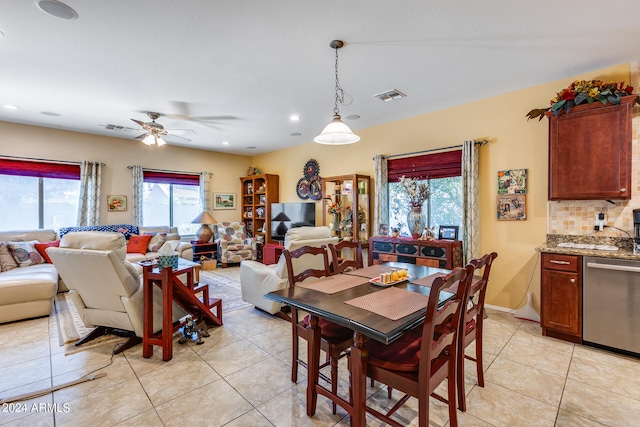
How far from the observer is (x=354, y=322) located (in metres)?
1.44

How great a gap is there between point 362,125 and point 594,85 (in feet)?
10.0

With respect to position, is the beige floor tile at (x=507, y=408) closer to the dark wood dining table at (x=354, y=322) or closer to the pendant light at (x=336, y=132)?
the dark wood dining table at (x=354, y=322)

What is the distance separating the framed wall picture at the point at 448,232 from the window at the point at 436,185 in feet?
0.74

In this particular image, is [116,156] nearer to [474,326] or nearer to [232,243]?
[232,243]

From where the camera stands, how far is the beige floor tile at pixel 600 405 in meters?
1.85

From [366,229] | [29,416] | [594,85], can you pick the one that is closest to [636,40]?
[594,85]

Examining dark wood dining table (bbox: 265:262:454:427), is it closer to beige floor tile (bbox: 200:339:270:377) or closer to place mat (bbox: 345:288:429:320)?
place mat (bbox: 345:288:429:320)

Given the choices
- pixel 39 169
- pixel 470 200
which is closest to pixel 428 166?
pixel 470 200

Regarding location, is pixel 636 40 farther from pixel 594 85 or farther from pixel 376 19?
pixel 376 19

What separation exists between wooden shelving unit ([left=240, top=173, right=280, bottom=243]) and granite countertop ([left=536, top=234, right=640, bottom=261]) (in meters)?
5.44

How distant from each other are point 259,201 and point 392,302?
6.28 meters

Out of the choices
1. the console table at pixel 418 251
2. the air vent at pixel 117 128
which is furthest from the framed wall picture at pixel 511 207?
the air vent at pixel 117 128

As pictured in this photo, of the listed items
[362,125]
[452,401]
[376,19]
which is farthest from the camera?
[362,125]

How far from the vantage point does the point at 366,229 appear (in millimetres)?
5191
